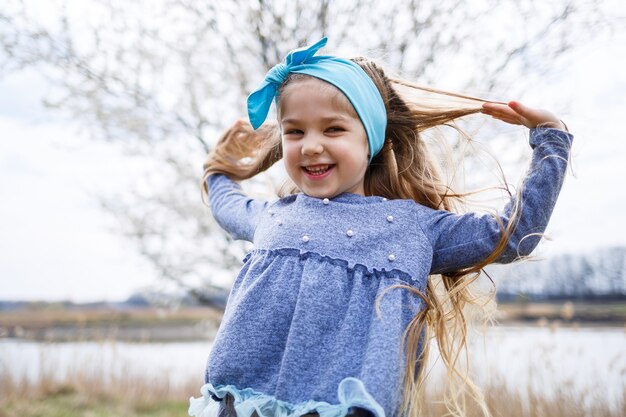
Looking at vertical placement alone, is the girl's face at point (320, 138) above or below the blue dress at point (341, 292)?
above

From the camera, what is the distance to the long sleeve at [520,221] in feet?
5.77

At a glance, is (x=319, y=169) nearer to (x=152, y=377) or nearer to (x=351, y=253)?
(x=351, y=253)

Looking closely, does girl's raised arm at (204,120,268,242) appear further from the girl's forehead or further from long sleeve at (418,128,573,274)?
long sleeve at (418,128,573,274)

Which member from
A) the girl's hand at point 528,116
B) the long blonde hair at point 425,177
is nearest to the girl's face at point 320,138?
the long blonde hair at point 425,177

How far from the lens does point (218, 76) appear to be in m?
4.57

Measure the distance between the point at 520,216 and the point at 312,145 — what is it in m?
0.64

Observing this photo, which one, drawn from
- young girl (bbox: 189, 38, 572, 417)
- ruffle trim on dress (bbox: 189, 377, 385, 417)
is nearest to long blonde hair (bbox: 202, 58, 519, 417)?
young girl (bbox: 189, 38, 572, 417)

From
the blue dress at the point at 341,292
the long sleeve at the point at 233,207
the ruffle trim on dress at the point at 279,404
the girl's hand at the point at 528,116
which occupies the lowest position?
the ruffle trim on dress at the point at 279,404

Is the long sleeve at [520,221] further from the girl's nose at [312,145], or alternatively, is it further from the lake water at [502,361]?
the lake water at [502,361]

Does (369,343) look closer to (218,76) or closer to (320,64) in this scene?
(320,64)

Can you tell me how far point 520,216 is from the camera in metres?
1.77

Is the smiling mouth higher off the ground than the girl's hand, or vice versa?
the girl's hand

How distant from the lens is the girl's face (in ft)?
6.10

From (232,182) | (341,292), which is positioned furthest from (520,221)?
(232,182)
